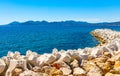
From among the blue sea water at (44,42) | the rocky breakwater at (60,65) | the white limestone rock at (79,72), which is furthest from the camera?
the blue sea water at (44,42)

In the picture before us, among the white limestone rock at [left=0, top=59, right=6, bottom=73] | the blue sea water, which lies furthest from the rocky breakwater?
the blue sea water

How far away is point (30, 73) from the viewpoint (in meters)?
6.93

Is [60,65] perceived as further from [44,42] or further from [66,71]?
[44,42]

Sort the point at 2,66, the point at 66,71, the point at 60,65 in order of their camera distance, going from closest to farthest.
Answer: the point at 2,66 < the point at 66,71 < the point at 60,65

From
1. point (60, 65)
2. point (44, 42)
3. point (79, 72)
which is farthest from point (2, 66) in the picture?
point (44, 42)

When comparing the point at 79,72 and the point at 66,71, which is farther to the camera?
the point at 66,71

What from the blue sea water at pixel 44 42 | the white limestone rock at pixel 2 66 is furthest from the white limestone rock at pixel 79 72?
the blue sea water at pixel 44 42

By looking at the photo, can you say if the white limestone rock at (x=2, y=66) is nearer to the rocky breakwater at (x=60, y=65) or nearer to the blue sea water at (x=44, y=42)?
the rocky breakwater at (x=60, y=65)

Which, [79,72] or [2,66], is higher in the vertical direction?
[2,66]

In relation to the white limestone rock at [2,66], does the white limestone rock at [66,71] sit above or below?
below

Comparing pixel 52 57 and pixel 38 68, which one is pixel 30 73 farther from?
pixel 52 57

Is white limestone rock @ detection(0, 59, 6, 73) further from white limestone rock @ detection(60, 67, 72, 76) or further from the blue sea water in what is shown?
the blue sea water

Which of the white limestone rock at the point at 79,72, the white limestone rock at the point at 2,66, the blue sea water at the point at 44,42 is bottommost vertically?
the blue sea water at the point at 44,42

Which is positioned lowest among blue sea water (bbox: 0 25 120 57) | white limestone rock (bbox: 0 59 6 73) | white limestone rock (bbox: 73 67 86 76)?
blue sea water (bbox: 0 25 120 57)
